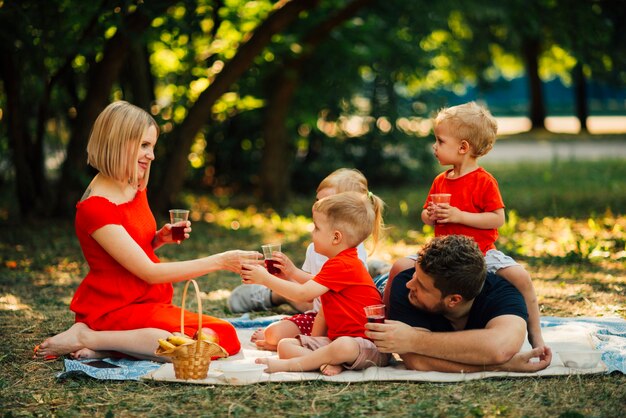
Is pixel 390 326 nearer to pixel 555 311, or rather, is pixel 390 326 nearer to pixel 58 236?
pixel 555 311

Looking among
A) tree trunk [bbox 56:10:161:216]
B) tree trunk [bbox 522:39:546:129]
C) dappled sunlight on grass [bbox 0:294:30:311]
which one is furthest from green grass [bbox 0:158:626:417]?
tree trunk [bbox 522:39:546:129]

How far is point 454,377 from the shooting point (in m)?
4.53

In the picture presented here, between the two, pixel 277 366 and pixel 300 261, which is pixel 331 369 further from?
pixel 300 261

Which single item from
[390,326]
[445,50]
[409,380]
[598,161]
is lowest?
[409,380]

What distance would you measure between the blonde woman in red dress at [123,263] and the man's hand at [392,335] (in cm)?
82

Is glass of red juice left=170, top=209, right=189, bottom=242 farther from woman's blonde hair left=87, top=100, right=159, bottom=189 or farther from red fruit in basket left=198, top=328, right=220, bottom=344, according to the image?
red fruit in basket left=198, top=328, right=220, bottom=344

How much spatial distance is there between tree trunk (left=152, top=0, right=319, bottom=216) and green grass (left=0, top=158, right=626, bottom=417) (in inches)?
28.2

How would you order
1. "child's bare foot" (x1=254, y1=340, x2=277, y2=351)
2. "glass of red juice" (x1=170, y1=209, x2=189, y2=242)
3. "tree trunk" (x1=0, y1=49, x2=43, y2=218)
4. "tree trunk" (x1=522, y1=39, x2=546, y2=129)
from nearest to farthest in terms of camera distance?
"glass of red juice" (x1=170, y1=209, x2=189, y2=242), "child's bare foot" (x1=254, y1=340, x2=277, y2=351), "tree trunk" (x1=0, y1=49, x2=43, y2=218), "tree trunk" (x1=522, y1=39, x2=546, y2=129)

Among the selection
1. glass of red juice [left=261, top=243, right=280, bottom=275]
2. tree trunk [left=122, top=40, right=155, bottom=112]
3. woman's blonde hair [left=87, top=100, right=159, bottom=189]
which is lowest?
glass of red juice [left=261, top=243, right=280, bottom=275]

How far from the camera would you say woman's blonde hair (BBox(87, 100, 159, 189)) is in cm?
482

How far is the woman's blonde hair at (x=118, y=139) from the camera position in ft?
15.8

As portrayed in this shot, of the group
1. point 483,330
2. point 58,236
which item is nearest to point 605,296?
point 483,330

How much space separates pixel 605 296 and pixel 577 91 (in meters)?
25.7

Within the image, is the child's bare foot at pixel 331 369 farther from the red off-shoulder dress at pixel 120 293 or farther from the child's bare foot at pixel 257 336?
the child's bare foot at pixel 257 336
